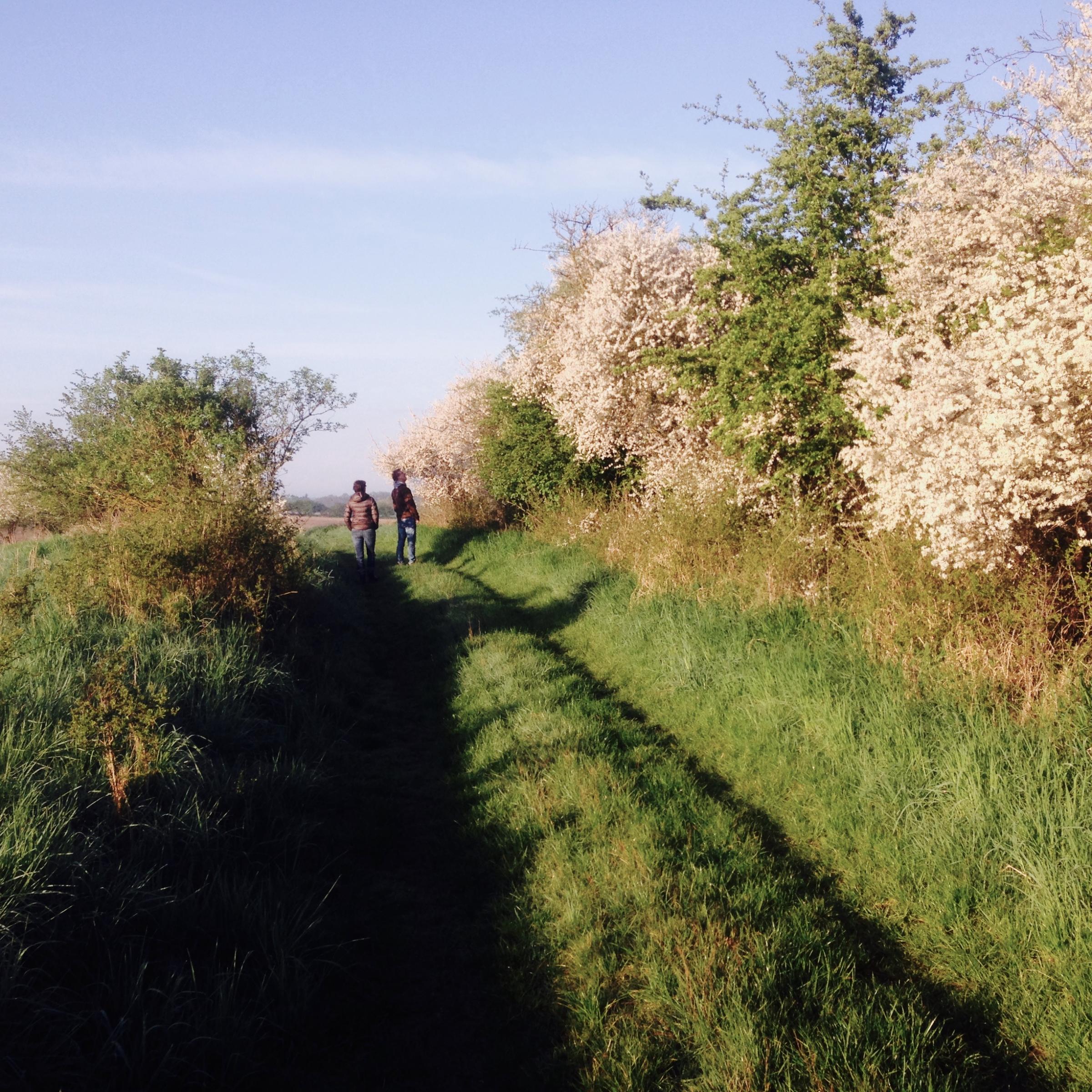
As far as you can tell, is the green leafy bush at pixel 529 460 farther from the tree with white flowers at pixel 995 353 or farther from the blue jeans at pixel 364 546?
the tree with white flowers at pixel 995 353

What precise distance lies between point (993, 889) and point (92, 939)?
185 inches

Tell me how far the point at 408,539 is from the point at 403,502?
1.51 metres

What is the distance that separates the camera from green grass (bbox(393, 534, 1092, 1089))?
134 inches

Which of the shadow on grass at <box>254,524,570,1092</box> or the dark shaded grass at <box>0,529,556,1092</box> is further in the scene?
the shadow on grass at <box>254,524,570,1092</box>

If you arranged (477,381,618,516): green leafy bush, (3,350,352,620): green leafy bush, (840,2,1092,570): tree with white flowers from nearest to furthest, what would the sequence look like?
(840,2,1092,570): tree with white flowers
(3,350,352,620): green leafy bush
(477,381,618,516): green leafy bush

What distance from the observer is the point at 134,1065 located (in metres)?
3.27

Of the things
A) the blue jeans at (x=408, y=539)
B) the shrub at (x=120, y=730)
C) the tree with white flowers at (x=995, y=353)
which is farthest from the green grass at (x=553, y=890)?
the blue jeans at (x=408, y=539)

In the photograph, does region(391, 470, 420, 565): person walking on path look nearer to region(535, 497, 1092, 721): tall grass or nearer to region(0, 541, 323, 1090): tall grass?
region(535, 497, 1092, 721): tall grass

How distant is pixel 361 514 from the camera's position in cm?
1778

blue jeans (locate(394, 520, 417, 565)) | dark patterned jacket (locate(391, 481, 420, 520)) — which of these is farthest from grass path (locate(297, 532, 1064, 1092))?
blue jeans (locate(394, 520, 417, 565))

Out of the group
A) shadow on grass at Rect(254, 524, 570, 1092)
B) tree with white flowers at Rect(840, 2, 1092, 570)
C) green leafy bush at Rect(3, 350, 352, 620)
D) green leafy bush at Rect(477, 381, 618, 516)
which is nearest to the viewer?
shadow on grass at Rect(254, 524, 570, 1092)

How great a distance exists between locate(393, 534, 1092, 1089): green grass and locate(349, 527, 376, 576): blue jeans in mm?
10596

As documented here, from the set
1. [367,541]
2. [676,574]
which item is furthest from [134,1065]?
[367,541]

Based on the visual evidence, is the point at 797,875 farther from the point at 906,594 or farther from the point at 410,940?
the point at 906,594
